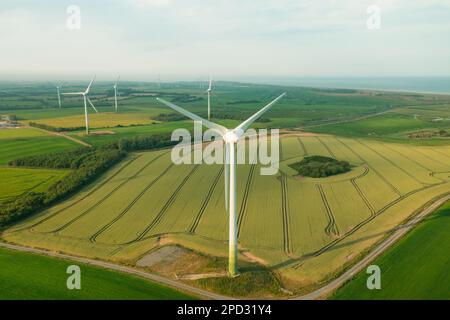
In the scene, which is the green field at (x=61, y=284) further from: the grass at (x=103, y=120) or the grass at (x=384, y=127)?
the grass at (x=384, y=127)

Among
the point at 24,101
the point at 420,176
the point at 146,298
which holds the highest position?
the point at 24,101

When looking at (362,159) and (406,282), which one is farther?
(362,159)

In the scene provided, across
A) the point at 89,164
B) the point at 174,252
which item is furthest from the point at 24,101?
the point at 174,252

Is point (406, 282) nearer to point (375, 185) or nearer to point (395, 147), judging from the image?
point (375, 185)

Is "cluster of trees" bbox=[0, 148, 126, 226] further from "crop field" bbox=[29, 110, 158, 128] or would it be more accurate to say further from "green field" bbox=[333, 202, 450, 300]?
"crop field" bbox=[29, 110, 158, 128]

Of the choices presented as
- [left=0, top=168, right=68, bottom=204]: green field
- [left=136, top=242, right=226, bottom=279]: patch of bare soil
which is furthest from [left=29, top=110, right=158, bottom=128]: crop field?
[left=136, top=242, right=226, bottom=279]: patch of bare soil

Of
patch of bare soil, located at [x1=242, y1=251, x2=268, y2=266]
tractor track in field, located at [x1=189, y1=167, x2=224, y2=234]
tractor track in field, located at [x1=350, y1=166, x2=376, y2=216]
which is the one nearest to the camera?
patch of bare soil, located at [x1=242, y1=251, x2=268, y2=266]
